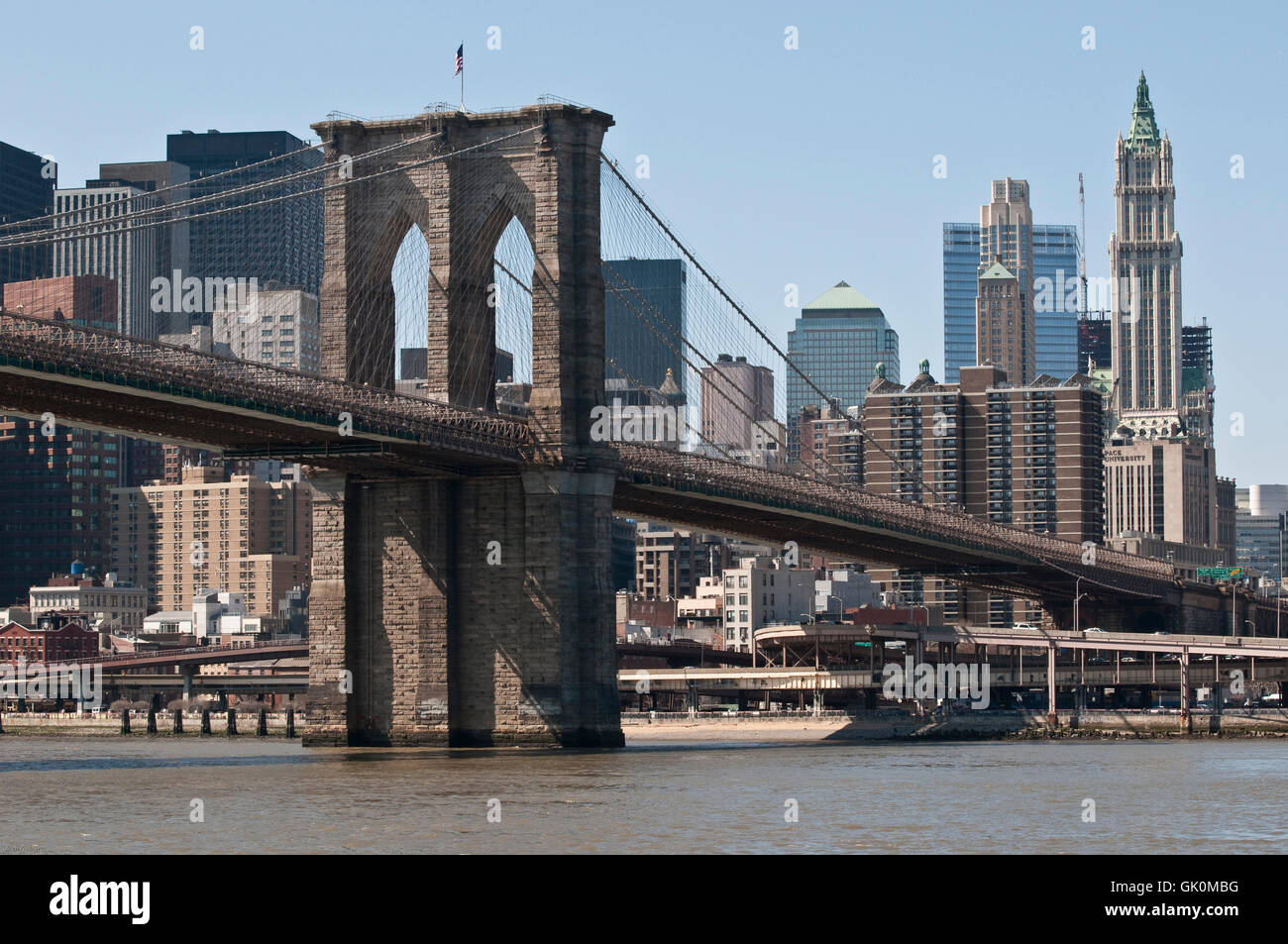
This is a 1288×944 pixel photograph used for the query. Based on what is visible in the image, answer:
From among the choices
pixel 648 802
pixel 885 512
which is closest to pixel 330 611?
pixel 648 802

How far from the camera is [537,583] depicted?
3059 inches

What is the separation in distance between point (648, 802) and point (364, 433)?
21899 millimetres

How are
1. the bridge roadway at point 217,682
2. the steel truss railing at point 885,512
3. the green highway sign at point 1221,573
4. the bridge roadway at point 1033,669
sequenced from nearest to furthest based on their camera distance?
the steel truss railing at point 885,512, the bridge roadway at point 1033,669, the bridge roadway at point 217,682, the green highway sign at point 1221,573

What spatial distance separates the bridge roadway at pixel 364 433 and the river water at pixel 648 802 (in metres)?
9.93

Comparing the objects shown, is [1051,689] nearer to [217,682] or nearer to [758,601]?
[217,682]

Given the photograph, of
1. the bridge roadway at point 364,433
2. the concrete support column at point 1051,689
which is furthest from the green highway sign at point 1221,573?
the bridge roadway at point 364,433

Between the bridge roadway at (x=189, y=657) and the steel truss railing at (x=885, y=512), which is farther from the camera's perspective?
the bridge roadway at (x=189, y=657)

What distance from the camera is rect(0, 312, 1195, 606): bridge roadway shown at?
207 ft

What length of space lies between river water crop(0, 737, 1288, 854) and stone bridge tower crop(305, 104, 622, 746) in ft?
9.26

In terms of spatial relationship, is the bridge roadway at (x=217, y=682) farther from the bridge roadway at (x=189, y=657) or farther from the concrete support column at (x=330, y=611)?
the concrete support column at (x=330, y=611)

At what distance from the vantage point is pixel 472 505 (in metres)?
79.7

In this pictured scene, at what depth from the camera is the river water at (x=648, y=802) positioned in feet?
141
